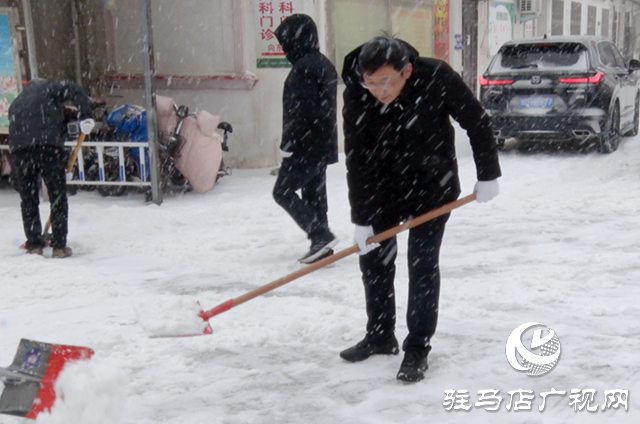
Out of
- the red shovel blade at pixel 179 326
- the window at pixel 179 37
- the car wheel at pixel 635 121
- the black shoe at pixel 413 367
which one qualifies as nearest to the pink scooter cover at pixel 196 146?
the window at pixel 179 37

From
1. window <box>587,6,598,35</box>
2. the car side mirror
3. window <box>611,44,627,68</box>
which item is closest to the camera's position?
the car side mirror

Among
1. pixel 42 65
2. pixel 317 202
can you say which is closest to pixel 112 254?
pixel 317 202

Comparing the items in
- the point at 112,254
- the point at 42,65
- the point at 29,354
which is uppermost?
the point at 42,65

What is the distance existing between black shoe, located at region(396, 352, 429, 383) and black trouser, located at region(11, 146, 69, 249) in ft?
11.7

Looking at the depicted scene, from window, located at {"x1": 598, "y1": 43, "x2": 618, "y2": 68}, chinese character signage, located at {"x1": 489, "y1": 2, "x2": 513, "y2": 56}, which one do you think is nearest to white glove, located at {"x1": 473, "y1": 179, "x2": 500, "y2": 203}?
window, located at {"x1": 598, "y1": 43, "x2": 618, "y2": 68}

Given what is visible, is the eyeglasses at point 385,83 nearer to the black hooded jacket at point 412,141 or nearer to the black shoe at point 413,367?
the black hooded jacket at point 412,141

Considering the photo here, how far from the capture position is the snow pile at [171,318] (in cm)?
358

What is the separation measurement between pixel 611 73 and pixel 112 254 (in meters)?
7.81

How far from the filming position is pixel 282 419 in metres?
3.17

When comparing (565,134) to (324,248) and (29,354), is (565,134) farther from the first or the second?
(29,354)

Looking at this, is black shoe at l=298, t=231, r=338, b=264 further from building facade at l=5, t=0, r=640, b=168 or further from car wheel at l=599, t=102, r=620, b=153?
car wheel at l=599, t=102, r=620, b=153

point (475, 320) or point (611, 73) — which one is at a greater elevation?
point (611, 73)

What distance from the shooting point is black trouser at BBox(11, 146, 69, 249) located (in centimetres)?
588

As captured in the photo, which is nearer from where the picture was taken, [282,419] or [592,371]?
[282,419]
